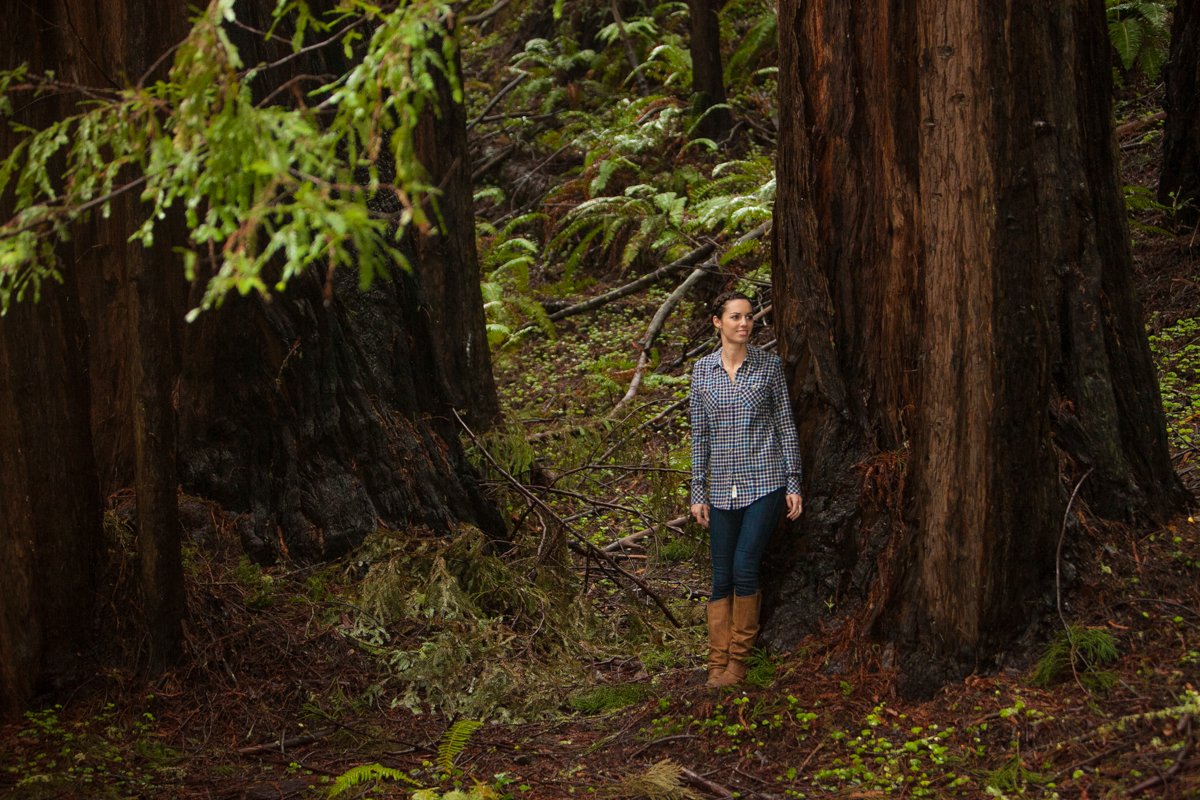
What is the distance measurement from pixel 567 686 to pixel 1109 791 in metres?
3.10

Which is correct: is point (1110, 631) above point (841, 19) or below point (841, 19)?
below

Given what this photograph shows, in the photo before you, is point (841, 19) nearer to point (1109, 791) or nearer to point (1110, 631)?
point (1110, 631)

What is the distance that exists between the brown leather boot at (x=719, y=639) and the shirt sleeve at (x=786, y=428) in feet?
2.42

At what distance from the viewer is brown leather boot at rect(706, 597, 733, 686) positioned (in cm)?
547

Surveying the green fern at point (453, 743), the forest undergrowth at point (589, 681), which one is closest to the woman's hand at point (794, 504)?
the forest undergrowth at point (589, 681)

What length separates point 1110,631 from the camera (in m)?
4.55

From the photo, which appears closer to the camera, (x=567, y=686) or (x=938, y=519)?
(x=938, y=519)

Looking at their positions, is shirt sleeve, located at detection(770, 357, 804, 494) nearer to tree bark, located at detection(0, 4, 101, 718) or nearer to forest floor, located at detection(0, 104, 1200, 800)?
forest floor, located at detection(0, 104, 1200, 800)

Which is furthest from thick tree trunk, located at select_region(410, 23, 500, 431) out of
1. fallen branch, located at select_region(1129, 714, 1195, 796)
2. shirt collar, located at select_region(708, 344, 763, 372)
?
fallen branch, located at select_region(1129, 714, 1195, 796)

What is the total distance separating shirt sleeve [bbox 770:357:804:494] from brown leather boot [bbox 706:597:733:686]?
74 cm

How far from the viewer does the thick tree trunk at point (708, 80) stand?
14492mm

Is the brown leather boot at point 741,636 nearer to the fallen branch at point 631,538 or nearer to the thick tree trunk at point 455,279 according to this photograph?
the fallen branch at point 631,538

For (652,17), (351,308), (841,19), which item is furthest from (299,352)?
(652,17)

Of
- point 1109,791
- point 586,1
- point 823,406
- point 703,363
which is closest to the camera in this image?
point 1109,791
